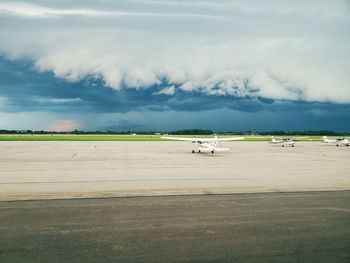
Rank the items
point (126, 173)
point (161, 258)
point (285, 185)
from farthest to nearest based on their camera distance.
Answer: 1. point (126, 173)
2. point (285, 185)
3. point (161, 258)

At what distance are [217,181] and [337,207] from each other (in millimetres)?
8034

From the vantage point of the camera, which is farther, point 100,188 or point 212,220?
point 100,188

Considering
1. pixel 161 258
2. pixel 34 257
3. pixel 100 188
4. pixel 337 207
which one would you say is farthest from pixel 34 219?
pixel 337 207

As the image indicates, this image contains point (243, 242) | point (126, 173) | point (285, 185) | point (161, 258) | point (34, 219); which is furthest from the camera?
point (126, 173)

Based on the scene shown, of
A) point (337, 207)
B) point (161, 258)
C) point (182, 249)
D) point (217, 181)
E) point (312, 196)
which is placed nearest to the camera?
point (161, 258)

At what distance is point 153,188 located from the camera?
56.6ft

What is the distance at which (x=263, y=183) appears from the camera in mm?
19219

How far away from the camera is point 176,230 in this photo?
9.52m

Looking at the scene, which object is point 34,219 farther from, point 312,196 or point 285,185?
point 285,185

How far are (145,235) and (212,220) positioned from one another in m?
2.65

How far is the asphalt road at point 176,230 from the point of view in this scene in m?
7.59

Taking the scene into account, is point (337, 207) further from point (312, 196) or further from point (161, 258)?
point (161, 258)

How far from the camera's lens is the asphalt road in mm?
7586

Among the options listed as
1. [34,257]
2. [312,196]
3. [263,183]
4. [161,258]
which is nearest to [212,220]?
[161,258]
